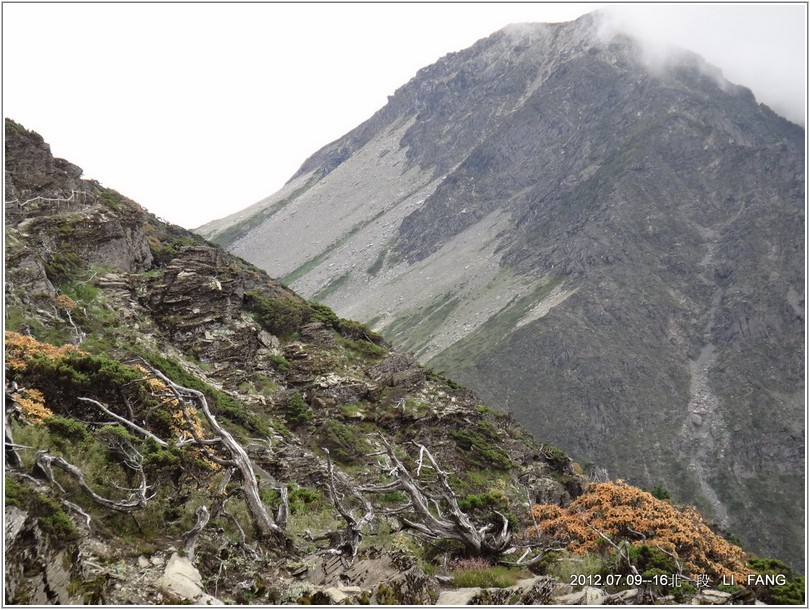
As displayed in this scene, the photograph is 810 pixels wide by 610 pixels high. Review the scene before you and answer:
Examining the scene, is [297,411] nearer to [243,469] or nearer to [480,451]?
[480,451]

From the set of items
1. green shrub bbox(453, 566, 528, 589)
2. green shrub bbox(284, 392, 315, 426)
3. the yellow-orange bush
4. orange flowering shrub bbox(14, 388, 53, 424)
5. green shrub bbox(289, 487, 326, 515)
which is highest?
the yellow-orange bush

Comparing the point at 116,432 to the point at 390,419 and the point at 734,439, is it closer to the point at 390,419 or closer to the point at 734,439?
the point at 390,419

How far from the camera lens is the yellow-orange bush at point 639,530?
517 inches

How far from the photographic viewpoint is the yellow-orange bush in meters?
13.1

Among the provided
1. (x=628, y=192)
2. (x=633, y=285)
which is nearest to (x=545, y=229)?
(x=628, y=192)

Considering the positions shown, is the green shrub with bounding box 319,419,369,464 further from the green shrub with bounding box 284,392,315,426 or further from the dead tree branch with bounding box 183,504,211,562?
the dead tree branch with bounding box 183,504,211,562

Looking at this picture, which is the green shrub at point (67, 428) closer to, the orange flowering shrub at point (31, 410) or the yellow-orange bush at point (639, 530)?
the orange flowering shrub at point (31, 410)

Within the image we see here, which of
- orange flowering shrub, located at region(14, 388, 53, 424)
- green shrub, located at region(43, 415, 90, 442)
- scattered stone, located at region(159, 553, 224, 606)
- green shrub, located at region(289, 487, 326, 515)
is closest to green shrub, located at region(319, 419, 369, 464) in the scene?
green shrub, located at region(289, 487, 326, 515)

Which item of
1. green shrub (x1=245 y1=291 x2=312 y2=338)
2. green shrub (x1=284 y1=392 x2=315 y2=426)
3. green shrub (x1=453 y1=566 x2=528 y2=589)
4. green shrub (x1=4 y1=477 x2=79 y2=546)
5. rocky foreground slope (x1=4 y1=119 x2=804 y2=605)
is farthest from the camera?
green shrub (x1=245 y1=291 x2=312 y2=338)

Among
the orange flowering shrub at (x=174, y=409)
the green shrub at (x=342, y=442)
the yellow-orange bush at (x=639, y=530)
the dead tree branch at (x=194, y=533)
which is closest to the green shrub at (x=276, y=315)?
the green shrub at (x=342, y=442)

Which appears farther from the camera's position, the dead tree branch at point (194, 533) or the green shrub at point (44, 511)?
the dead tree branch at point (194, 533)

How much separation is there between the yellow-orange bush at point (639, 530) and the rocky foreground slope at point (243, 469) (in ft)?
0.23

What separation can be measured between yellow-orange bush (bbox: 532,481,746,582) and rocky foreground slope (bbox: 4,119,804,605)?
70 millimetres

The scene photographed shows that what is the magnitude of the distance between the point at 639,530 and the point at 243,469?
408 inches
